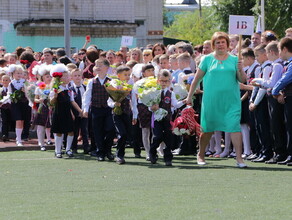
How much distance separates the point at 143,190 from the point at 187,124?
381 cm

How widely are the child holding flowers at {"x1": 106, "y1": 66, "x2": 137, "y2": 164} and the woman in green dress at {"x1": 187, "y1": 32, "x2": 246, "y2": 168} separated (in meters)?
1.51

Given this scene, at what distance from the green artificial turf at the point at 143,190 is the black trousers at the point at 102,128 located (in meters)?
0.46

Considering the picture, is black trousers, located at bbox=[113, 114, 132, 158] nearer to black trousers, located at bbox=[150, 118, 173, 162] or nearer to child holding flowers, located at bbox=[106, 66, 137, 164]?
child holding flowers, located at bbox=[106, 66, 137, 164]

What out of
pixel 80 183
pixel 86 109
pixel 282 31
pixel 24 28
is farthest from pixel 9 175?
pixel 282 31

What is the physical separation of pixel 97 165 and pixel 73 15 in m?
26.4

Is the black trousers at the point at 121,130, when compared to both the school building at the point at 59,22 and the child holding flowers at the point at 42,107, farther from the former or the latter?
the school building at the point at 59,22

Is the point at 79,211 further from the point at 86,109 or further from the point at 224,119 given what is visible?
the point at 86,109

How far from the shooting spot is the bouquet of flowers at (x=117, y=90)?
1384cm

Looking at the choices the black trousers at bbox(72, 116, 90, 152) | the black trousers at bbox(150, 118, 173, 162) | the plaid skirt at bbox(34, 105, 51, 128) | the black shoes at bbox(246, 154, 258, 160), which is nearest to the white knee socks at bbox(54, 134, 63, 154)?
the black trousers at bbox(72, 116, 90, 152)

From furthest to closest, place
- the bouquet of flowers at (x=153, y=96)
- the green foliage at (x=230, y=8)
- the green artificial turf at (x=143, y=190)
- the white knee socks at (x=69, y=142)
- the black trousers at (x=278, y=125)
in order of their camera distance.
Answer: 1. the green foliage at (x=230, y=8)
2. the white knee socks at (x=69, y=142)
3. the bouquet of flowers at (x=153, y=96)
4. the black trousers at (x=278, y=125)
5. the green artificial turf at (x=143, y=190)

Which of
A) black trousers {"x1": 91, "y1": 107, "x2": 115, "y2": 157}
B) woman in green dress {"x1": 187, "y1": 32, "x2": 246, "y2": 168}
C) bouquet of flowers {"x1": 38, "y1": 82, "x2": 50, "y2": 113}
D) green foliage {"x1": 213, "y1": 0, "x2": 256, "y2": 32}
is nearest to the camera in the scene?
woman in green dress {"x1": 187, "y1": 32, "x2": 246, "y2": 168}

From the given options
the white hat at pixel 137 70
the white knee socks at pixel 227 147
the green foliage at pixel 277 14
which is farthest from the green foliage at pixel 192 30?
the white knee socks at pixel 227 147

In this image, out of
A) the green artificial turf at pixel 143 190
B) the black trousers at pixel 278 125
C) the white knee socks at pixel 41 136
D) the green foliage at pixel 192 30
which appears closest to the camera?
the green artificial turf at pixel 143 190

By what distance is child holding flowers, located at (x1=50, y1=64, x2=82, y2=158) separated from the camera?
1520 cm
